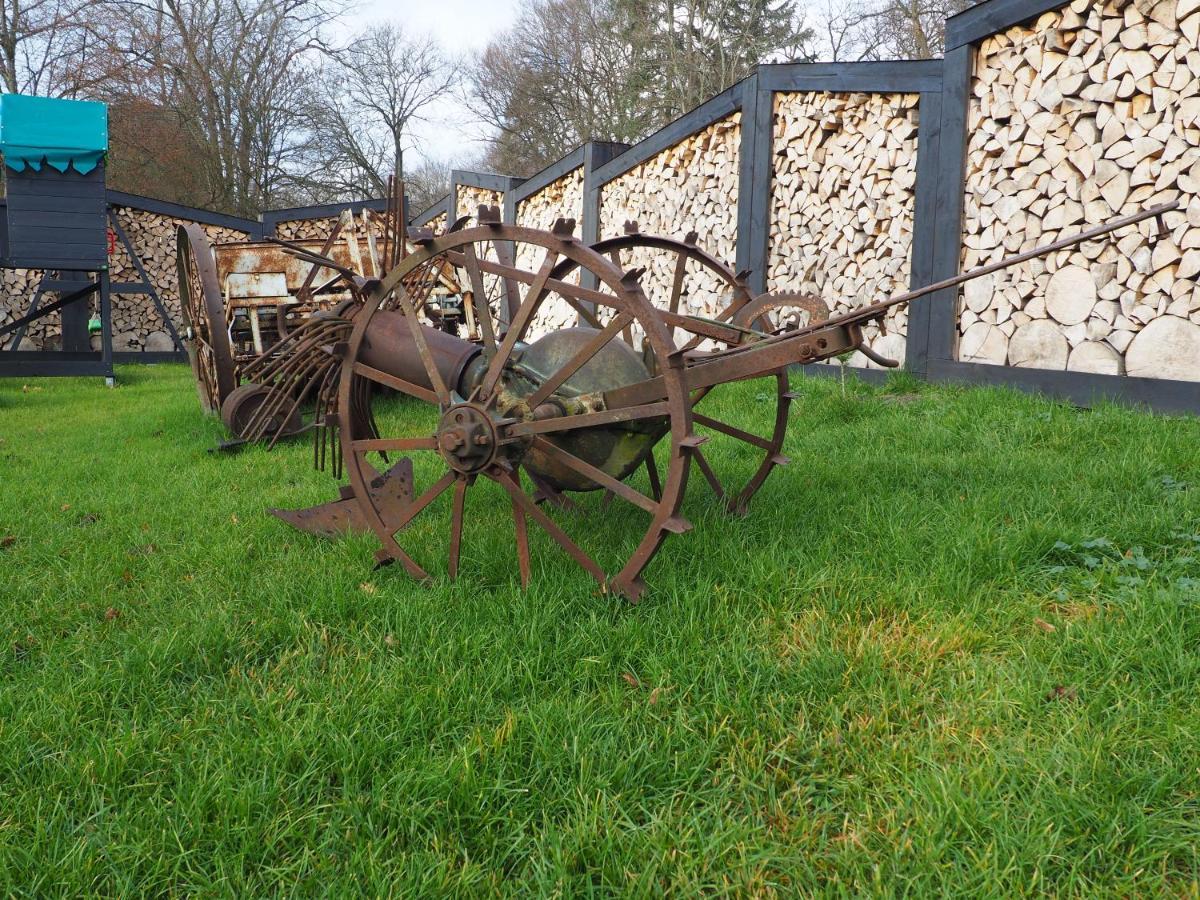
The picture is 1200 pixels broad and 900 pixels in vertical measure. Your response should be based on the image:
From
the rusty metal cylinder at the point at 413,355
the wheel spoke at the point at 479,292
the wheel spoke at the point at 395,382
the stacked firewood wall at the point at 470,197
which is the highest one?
the stacked firewood wall at the point at 470,197

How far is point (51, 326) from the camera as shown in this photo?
14086 millimetres

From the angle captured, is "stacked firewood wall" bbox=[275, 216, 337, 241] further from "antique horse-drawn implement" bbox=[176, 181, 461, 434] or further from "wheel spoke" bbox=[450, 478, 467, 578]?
"wheel spoke" bbox=[450, 478, 467, 578]

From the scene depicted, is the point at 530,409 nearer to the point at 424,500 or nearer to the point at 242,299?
the point at 424,500

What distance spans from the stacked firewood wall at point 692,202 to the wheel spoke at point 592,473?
16.0 feet

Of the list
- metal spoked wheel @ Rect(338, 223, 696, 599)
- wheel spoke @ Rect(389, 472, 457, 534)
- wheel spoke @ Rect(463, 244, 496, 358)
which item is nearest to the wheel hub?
metal spoked wheel @ Rect(338, 223, 696, 599)

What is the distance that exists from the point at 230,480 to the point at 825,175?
5.11m

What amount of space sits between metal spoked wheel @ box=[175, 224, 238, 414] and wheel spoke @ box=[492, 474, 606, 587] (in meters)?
3.45

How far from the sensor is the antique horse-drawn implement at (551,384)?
2607 millimetres

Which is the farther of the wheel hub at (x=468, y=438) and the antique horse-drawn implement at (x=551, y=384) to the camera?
the wheel hub at (x=468, y=438)

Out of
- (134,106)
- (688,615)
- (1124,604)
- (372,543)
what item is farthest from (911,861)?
(134,106)

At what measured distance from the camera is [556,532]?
9.31 ft

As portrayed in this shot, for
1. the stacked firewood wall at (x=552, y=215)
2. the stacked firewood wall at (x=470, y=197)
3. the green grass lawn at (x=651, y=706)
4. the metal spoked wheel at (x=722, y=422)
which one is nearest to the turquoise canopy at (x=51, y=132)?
the stacked firewood wall at (x=552, y=215)

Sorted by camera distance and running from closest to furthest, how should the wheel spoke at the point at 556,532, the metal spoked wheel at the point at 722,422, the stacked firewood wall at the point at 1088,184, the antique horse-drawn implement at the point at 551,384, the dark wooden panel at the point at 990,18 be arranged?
the antique horse-drawn implement at the point at 551,384 < the wheel spoke at the point at 556,532 < the metal spoked wheel at the point at 722,422 < the stacked firewood wall at the point at 1088,184 < the dark wooden panel at the point at 990,18

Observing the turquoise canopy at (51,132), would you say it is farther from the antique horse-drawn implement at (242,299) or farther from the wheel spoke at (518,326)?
the wheel spoke at (518,326)
